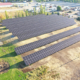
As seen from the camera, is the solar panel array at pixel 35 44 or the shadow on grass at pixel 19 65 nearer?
the shadow on grass at pixel 19 65

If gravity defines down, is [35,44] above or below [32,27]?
below

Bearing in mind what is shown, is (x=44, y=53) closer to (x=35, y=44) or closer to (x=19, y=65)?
(x=35, y=44)

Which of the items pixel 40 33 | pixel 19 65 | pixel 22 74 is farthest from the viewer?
pixel 40 33

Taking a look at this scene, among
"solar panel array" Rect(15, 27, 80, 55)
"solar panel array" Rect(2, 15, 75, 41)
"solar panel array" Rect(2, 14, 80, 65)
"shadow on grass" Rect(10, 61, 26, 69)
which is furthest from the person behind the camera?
"solar panel array" Rect(2, 15, 75, 41)

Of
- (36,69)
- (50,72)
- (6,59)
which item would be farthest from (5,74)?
(50,72)

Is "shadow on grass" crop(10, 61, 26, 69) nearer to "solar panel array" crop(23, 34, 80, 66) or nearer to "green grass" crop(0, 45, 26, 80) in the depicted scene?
"green grass" crop(0, 45, 26, 80)

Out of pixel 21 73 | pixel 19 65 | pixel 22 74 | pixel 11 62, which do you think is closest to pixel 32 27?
pixel 11 62

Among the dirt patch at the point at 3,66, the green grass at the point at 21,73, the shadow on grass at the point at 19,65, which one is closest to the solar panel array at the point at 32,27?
the green grass at the point at 21,73

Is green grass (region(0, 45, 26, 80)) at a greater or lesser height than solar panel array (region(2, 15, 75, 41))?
lesser

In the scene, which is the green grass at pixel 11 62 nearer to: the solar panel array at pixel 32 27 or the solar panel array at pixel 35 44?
the solar panel array at pixel 35 44

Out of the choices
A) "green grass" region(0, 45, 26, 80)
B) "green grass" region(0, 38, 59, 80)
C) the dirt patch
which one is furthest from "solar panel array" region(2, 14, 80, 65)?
the dirt patch

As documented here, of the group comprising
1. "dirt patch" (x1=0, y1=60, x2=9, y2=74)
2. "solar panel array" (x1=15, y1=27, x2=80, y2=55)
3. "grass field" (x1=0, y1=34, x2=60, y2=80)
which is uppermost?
"solar panel array" (x1=15, y1=27, x2=80, y2=55)
